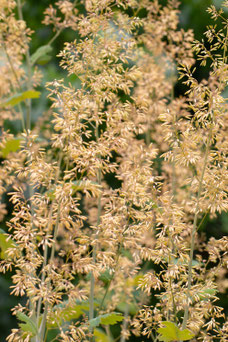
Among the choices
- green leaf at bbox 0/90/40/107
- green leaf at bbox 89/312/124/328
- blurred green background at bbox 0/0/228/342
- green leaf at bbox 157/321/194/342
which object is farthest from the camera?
blurred green background at bbox 0/0/228/342

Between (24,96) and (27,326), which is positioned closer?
(27,326)

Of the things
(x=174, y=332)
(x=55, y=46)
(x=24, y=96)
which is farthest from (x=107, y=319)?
(x=55, y=46)

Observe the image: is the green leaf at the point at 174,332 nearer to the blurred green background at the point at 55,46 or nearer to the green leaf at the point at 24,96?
the green leaf at the point at 24,96

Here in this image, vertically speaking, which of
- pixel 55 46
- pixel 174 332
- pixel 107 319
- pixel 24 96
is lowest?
pixel 55 46

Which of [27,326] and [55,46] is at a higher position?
[27,326]

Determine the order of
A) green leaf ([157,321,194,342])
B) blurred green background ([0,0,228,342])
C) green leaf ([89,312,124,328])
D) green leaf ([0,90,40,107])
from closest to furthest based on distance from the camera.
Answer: green leaf ([157,321,194,342]) < green leaf ([89,312,124,328]) < green leaf ([0,90,40,107]) < blurred green background ([0,0,228,342])

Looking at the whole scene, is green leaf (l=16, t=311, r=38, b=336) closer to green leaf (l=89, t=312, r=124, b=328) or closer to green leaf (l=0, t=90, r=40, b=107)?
green leaf (l=89, t=312, r=124, b=328)

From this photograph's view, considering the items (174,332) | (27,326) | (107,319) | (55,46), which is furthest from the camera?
(55,46)

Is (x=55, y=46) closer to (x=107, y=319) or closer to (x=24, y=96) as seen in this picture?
(x=24, y=96)

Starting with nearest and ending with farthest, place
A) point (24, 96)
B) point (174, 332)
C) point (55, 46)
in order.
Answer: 1. point (174, 332)
2. point (24, 96)
3. point (55, 46)

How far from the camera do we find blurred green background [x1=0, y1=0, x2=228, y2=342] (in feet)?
22.9

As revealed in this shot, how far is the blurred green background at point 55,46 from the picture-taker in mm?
6992

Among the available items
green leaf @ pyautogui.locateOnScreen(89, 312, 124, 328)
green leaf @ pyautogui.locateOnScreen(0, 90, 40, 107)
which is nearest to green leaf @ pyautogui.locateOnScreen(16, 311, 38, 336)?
green leaf @ pyautogui.locateOnScreen(89, 312, 124, 328)

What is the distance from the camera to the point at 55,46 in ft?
26.3
